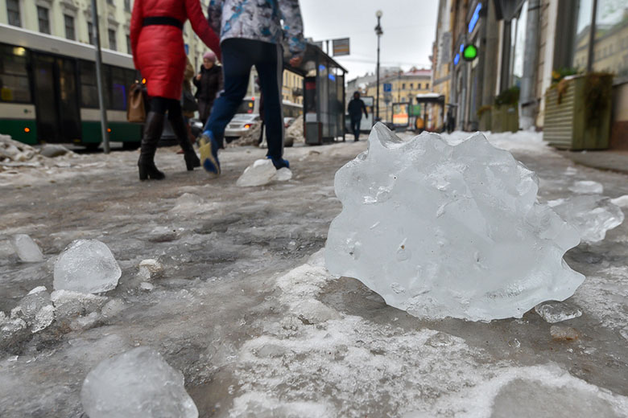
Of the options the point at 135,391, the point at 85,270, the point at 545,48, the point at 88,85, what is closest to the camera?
the point at 135,391

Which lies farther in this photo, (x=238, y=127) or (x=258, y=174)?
(x=238, y=127)

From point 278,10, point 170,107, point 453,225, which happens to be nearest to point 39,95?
point 170,107

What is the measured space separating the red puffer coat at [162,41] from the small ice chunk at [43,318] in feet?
10.2

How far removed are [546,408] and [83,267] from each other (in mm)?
1186

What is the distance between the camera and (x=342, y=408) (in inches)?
29.5

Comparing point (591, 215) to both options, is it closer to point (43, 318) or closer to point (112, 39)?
point (43, 318)

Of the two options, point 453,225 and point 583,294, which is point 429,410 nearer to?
point 453,225

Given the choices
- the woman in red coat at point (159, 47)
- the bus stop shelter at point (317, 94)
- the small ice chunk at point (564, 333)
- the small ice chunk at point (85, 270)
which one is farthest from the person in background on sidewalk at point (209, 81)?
the small ice chunk at point (564, 333)

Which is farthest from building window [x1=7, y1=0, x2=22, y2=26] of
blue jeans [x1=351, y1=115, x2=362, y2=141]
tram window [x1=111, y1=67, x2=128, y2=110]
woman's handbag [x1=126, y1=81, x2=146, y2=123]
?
woman's handbag [x1=126, y1=81, x2=146, y2=123]

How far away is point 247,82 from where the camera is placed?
385 centimetres

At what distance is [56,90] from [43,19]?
1852 centimetres

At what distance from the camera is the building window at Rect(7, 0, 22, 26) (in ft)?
76.6

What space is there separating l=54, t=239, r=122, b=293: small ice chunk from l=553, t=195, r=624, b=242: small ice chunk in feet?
5.44

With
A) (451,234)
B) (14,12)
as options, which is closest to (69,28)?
(14,12)
